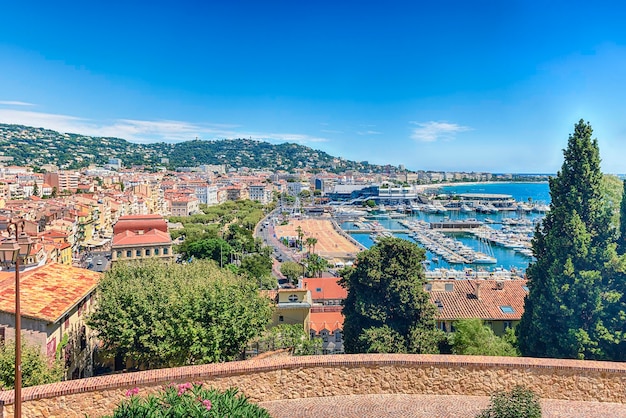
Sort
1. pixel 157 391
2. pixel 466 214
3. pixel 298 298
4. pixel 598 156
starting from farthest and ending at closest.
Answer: pixel 466 214 → pixel 298 298 → pixel 598 156 → pixel 157 391

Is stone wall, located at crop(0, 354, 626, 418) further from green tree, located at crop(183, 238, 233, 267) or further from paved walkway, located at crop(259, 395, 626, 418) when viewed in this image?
green tree, located at crop(183, 238, 233, 267)

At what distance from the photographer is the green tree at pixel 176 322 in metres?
10.8

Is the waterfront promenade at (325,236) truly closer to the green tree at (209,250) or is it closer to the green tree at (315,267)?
the green tree at (315,267)

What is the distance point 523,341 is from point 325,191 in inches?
5925

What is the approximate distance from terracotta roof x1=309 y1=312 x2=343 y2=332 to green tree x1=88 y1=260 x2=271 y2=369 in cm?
894

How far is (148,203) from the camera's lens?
85.7 meters

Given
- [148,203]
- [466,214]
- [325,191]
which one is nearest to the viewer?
[148,203]

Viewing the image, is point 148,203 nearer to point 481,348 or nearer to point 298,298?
point 298,298

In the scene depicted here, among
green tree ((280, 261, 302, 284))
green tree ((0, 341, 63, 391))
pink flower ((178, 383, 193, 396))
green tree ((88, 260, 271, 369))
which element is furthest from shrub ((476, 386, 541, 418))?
green tree ((280, 261, 302, 284))

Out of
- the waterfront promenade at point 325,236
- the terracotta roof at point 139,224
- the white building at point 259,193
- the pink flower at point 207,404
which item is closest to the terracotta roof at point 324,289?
the terracotta roof at point 139,224

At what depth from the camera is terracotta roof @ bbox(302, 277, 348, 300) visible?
2708cm

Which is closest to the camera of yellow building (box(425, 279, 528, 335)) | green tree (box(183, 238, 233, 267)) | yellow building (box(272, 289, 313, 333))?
yellow building (box(425, 279, 528, 335))

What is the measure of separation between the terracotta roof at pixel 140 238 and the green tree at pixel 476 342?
24587 mm

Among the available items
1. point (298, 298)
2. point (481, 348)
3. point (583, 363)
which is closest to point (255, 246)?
point (298, 298)
